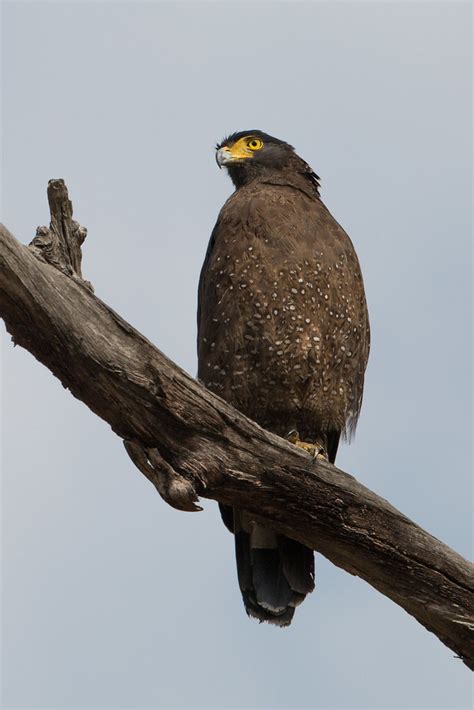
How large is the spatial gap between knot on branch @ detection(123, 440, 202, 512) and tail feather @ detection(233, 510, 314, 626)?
1859mm

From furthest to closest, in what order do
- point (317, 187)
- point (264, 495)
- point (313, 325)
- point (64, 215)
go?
point (317, 187)
point (313, 325)
point (264, 495)
point (64, 215)

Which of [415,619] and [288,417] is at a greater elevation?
[288,417]

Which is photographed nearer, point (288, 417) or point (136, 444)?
point (136, 444)

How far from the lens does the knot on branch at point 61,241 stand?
17.3 ft

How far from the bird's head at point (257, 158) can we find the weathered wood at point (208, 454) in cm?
298

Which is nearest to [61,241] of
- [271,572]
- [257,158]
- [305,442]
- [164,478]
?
[164,478]

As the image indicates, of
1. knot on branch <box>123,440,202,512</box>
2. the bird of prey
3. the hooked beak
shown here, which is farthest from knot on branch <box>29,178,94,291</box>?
the hooked beak

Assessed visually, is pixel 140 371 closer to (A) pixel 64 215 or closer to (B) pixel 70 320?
(B) pixel 70 320

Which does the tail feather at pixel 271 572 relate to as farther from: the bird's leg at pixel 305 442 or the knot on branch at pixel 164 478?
the knot on branch at pixel 164 478

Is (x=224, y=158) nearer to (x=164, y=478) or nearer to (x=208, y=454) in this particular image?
(x=208, y=454)

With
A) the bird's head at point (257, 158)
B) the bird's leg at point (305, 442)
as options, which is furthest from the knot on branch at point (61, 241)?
the bird's head at point (257, 158)

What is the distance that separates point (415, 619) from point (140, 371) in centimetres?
221

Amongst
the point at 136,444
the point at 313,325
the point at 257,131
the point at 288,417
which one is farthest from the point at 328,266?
the point at 136,444

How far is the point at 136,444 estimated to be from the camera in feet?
18.1
